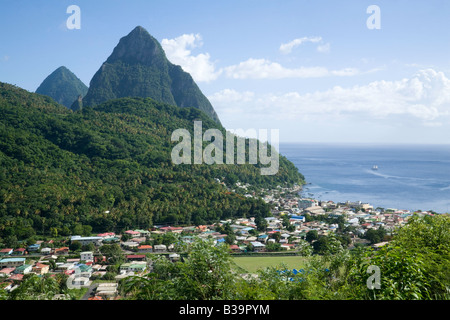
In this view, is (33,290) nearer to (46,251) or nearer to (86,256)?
(86,256)

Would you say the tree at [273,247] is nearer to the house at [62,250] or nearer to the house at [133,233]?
the house at [133,233]

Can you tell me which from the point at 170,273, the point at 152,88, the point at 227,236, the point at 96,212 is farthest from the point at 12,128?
the point at 152,88

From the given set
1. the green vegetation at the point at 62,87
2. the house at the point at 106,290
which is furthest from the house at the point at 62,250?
the green vegetation at the point at 62,87

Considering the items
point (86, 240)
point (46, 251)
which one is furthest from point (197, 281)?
point (86, 240)

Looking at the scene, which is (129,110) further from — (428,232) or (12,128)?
(428,232)

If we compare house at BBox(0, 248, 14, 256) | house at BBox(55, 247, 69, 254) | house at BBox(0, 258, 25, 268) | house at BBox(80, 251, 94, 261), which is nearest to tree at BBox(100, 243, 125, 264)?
house at BBox(80, 251, 94, 261)

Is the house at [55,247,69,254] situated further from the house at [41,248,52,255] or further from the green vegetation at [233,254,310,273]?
the green vegetation at [233,254,310,273]
